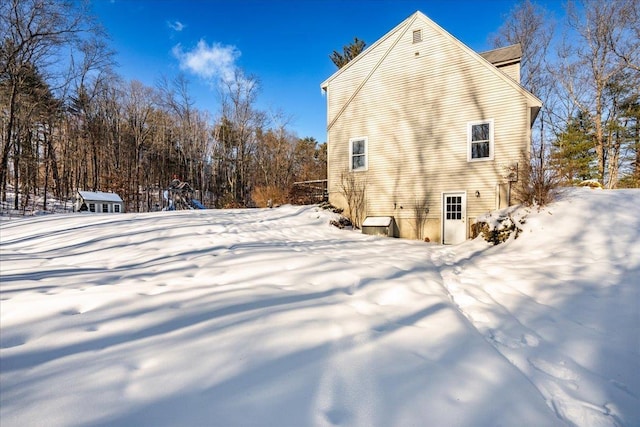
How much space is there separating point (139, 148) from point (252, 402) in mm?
31156

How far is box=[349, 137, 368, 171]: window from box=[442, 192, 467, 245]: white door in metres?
3.48

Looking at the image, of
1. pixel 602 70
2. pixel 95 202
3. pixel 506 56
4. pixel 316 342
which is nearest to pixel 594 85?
pixel 602 70

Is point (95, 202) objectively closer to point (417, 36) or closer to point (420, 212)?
point (420, 212)

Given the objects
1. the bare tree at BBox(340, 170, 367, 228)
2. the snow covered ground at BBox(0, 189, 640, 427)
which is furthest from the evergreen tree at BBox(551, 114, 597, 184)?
the snow covered ground at BBox(0, 189, 640, 427)

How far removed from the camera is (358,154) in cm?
1169

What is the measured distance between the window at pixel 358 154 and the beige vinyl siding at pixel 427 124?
227 mm

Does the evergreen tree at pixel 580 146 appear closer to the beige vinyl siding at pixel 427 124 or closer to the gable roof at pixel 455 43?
the gable roof at pixel 455 43

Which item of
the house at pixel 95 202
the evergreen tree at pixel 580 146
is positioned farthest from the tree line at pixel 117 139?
the evergreen tree at pixel 580 146

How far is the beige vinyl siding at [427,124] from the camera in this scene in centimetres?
943

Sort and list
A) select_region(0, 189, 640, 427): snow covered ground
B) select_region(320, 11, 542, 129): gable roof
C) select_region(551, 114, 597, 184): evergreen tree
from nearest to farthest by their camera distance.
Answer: select_region(0, 189, 640, 427): snow covered ground < select_region(320, 11, 542, 129): gable roof < select_region(551, 114, 597, 184): evergreen tree

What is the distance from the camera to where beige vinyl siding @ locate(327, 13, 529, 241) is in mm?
9430

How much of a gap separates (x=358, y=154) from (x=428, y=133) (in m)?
2.84

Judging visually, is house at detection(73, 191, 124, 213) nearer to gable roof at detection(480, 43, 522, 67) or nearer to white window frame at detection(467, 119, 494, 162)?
white window frame at detection(467, 119, 494, 162)

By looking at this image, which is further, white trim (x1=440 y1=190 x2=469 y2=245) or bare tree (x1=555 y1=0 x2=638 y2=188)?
bare tree (x1=555 y1=0 x2=638 y2=188)
